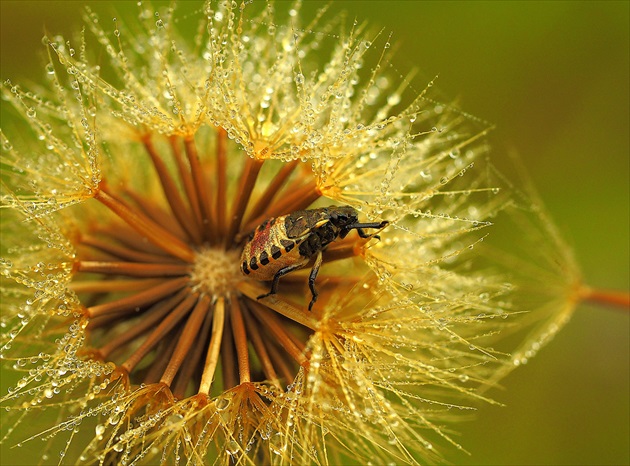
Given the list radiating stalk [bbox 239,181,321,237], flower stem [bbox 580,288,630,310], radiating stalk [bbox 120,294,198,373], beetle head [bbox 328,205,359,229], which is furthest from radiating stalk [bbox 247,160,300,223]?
flower stem [bbox 580,288,630,310]

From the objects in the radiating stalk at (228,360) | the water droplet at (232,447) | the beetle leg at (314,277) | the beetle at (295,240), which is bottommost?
the water droplet at (232,447)

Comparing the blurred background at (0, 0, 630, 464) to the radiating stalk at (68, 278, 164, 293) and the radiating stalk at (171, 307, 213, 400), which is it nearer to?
the radiating stalk at (68, 278, 164, 293)

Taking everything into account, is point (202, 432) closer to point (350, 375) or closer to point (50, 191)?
point (350, 375)

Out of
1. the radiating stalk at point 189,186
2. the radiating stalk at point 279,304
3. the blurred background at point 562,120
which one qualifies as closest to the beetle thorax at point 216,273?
the radiating stalk at point 279,304

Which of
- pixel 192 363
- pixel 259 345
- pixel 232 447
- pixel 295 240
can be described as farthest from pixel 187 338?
pixel 295 240

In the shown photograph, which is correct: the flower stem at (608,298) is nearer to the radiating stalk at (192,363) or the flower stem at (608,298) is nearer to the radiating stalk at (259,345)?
the radiating stalk at (259,345)

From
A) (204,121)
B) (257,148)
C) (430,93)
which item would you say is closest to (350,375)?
(257,148)

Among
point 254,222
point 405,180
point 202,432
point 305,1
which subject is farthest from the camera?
point 305,1
